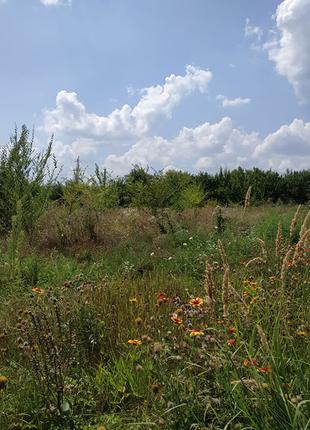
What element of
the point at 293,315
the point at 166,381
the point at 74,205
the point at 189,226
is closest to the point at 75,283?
the point at 293,315

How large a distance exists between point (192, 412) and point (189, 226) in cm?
1177

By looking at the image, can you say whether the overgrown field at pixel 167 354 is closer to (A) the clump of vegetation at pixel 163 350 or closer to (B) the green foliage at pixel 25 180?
(A) the clump of vegetation at pixel 163 350

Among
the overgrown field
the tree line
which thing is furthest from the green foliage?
the overgrown field

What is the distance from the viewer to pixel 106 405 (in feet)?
10.4

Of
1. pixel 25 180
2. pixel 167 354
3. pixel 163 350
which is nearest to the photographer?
pixel 163 350

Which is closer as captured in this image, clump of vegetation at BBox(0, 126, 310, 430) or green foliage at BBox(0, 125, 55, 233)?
clump of vegetation at BBox(0, 126, 310, 430)

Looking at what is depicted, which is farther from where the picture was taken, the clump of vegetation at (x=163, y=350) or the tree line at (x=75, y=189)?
the tree line at (x=75, y=189)

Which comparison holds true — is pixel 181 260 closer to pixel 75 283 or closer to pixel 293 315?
pixel 75 283

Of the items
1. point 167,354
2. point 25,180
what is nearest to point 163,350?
point 167,354

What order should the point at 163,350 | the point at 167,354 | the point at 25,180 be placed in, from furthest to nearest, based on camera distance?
the point at 25,180 < the point at 167,354 < the point at 163,350

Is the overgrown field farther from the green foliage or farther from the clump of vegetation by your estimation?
the green foliage

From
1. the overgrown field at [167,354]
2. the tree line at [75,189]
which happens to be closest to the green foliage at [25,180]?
the tree line at [75,189]

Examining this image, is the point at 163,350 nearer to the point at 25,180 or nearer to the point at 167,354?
the point at 167,354

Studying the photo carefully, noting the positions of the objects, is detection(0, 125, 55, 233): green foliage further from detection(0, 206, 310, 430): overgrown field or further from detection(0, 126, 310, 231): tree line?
detection(0, 206, 310, 430): overgrown field
